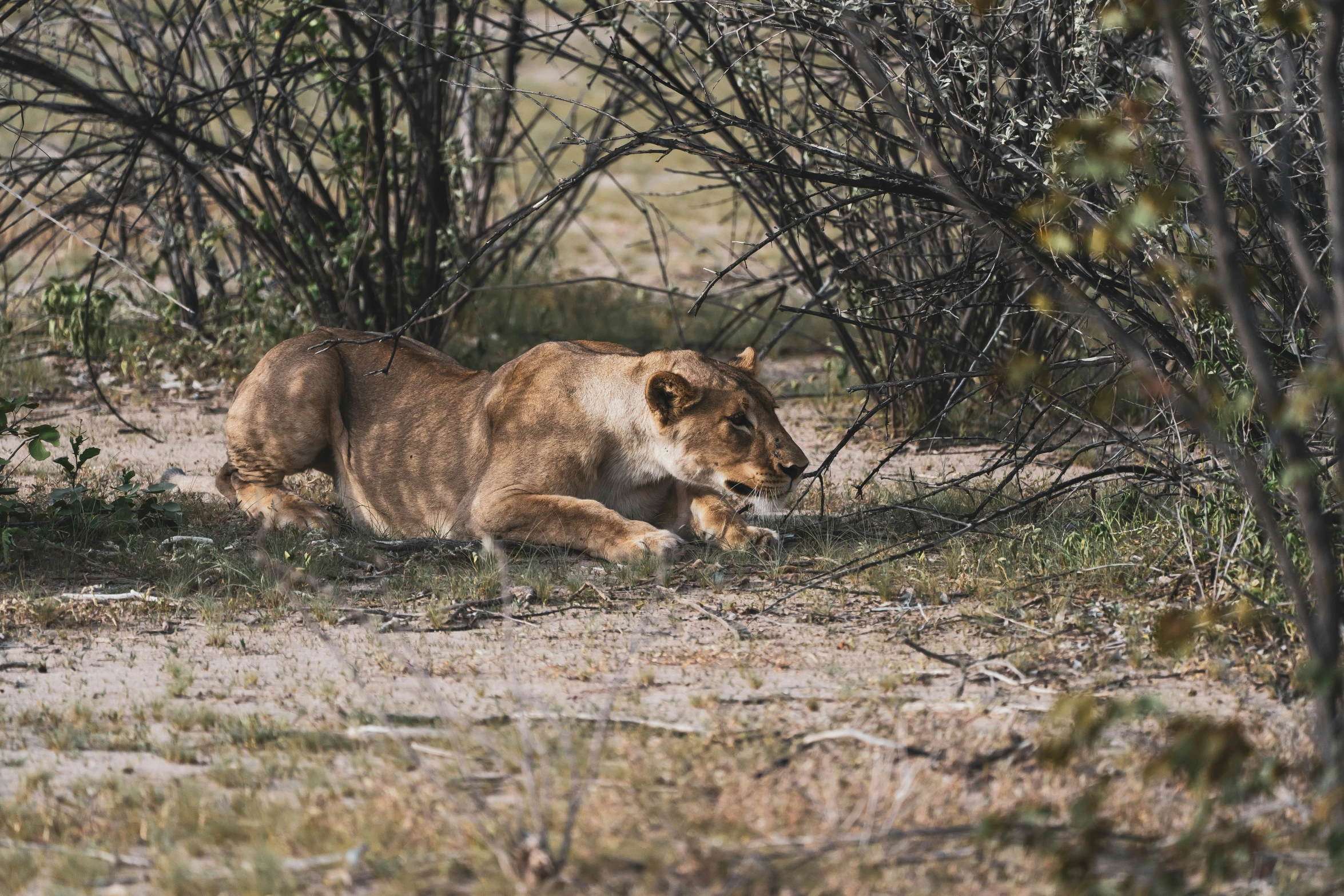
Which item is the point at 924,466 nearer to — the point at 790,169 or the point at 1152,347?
the point at 1152,347

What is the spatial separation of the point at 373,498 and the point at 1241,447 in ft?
10.2

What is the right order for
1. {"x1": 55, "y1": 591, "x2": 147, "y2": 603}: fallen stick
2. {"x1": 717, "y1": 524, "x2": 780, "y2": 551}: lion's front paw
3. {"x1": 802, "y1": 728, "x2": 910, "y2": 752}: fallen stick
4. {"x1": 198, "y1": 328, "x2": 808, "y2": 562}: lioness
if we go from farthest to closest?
{"x1": 198, "y1": 328, "x2": 808, "y2": 562}: lioness → {"x1": 717, "y1": 524, "x2": 780, "y2": 551}: lion's front paw → {"x1": 55, "y1": 591, "x2": 147, "y2": 603}: fallen stick → {"x1": 802, "y1": 728, "x2": 910, "y2": 752}: fallen stick

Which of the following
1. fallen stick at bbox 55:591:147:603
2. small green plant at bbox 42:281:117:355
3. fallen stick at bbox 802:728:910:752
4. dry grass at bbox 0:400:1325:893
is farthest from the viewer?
small green plant at bbox 42:281:117:355

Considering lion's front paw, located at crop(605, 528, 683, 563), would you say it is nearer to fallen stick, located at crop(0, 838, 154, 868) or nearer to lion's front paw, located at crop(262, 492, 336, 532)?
lion's front paw, located at crop(262, 492, 336, 532)

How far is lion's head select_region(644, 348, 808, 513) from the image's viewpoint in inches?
194

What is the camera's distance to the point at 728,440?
16.2 feet

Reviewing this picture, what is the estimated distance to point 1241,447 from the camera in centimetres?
373

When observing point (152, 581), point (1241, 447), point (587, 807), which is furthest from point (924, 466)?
point (587, 807)

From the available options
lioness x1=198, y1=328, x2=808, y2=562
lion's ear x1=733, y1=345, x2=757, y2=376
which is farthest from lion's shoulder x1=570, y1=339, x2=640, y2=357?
lion's ear x1=733, y1=345, x2=757, y2=376

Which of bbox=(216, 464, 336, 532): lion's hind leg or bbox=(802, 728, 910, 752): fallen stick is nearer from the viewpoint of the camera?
bbox=(802, 728, 910, 752): fallen stick

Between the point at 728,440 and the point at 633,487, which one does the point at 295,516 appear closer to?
the point at 633,487

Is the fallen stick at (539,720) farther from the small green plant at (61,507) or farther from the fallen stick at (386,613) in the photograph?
the small green plant at (61,507)

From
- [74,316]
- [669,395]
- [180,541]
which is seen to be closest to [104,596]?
[180,541]

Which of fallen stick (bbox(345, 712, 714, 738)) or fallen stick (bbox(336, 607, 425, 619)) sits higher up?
fallen stick (bbox(336, 607, 425, 619))
